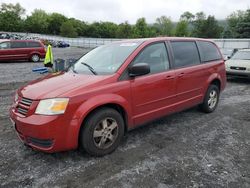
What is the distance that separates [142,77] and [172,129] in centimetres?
137

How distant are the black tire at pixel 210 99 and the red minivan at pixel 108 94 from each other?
345mm

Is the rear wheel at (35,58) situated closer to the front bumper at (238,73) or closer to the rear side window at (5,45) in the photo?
the rear side window at (5,45)

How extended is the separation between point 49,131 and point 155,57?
2225 mm

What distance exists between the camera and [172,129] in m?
4.59

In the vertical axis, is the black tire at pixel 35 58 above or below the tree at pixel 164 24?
below

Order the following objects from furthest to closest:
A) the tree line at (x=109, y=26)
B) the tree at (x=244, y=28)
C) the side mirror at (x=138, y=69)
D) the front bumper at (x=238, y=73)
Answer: the tree line at (x=109, y=26) < the tree at (x=244, y=28) < the front bumper at (x=238, y=73) < the side mirror at (x=138, y=69)

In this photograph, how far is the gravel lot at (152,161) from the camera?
9.69 ft

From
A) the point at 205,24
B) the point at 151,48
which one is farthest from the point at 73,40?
the point at 151,48

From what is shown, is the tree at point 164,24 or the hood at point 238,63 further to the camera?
the tree at point 164,24

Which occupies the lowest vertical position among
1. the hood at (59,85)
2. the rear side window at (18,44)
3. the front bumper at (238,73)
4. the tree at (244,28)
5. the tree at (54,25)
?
the front bumper at (238,73)

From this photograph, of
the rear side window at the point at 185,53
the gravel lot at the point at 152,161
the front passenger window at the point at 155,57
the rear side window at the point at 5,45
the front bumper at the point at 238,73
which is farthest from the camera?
the rear side window at the point at 5,45

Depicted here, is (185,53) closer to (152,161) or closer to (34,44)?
(152,161)

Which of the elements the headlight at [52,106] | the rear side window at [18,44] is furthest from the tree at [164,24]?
the headlight at [52,106]

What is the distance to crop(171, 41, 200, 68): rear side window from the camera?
4539 millimetres
